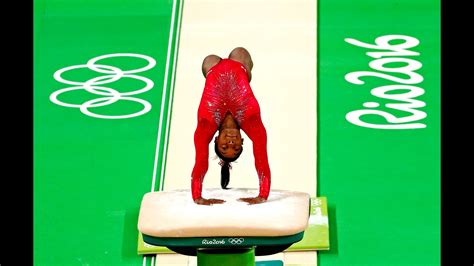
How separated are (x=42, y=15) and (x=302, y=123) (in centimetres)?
252

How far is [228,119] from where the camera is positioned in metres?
8.23

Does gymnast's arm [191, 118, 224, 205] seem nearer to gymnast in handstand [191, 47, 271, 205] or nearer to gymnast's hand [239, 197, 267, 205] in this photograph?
gymnast in handstand [191, 47, 271, 205]

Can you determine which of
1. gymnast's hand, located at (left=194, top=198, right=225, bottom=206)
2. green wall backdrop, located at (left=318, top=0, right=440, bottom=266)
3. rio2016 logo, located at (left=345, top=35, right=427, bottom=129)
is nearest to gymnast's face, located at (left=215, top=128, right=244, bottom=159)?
gymnast's hand, located at (left=194, top=198, right=225, bottom=206)

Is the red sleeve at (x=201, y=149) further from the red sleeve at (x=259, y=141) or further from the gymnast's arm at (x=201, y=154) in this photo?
the red sleeve at (x=259, y=141)

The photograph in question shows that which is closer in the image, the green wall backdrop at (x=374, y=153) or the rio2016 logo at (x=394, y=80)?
the green wall backdrop at (x=374, y=153)

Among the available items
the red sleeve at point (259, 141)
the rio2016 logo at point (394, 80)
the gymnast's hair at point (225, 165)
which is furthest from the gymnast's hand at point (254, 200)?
the rio2016 logo at point (394, 80)

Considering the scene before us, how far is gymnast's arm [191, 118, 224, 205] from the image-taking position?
8.22m

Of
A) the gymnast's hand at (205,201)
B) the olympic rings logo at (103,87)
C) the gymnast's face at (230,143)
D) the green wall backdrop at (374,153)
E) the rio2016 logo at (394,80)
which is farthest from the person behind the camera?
the olympic rings logo at (103,87)

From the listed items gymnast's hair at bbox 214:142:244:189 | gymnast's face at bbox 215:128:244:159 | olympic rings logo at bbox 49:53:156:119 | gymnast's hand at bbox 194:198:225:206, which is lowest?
gymnast's hand at bbox 194:198:225:206

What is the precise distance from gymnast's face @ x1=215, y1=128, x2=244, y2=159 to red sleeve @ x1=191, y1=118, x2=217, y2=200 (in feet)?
0.22

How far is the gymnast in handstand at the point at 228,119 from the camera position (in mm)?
8211

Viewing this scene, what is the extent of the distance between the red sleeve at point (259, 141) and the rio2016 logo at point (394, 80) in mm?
2737

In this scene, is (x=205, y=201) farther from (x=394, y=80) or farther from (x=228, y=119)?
(x=394, y=80)

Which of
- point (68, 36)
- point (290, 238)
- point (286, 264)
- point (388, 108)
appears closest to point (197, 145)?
point (290, 238)
